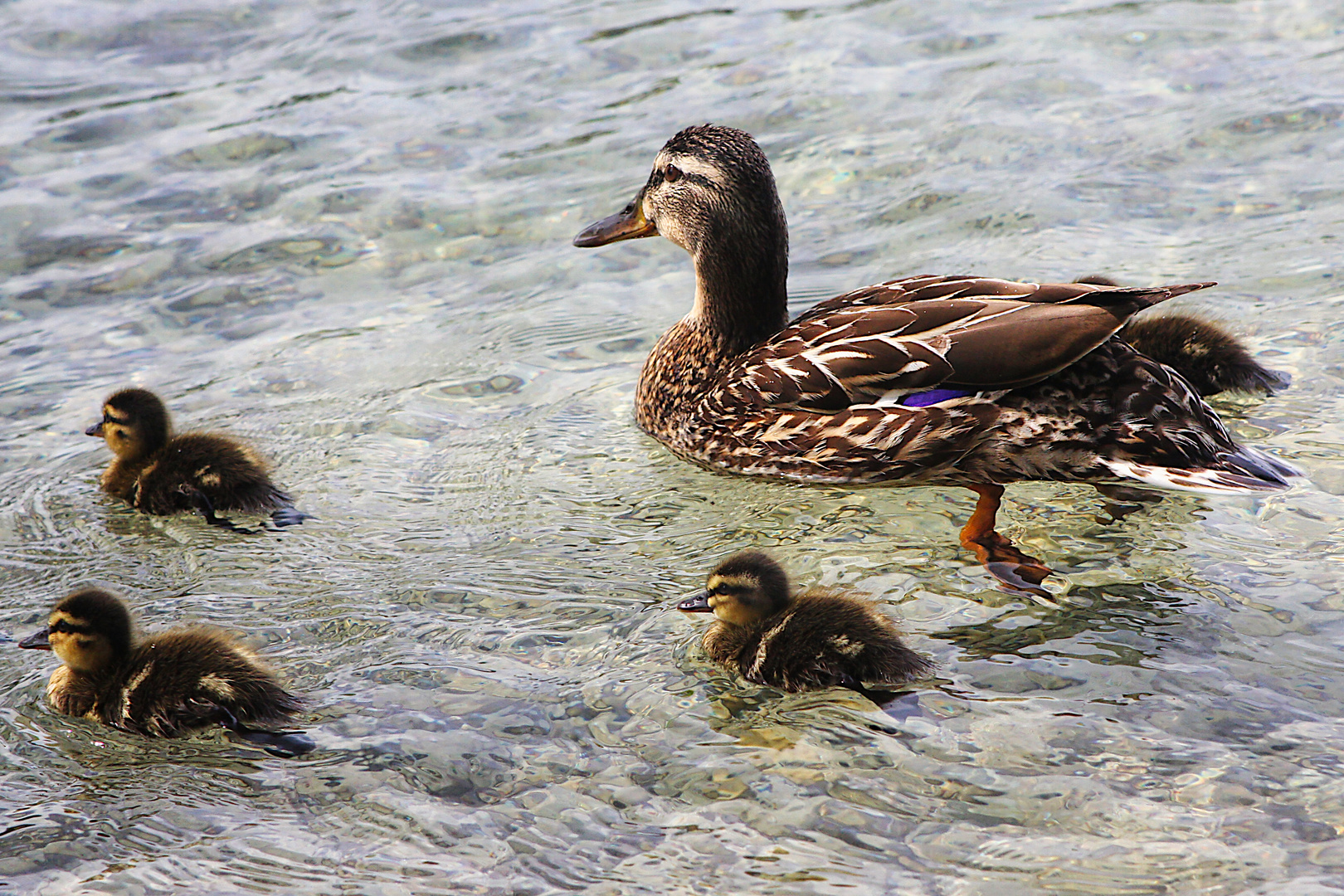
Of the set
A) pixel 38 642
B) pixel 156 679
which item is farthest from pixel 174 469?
pixel 156 679

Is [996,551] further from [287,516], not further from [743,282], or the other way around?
[287,516]

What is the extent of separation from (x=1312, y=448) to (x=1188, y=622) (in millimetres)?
1268

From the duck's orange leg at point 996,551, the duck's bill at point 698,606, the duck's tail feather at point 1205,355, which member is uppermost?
the duck's tail feather at point 1205,355

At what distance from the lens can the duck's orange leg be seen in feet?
13.7

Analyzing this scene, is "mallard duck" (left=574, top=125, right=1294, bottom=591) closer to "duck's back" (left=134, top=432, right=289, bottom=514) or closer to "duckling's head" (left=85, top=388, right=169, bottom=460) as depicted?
"duck's back" (left=134, top=432, right=289, bottom=514)

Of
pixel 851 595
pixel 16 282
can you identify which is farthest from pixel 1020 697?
pixel 16 282

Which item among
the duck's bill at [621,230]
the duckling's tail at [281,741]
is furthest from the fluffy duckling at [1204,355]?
the duckling's tail at [281,741]

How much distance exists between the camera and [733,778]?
11.3 feet

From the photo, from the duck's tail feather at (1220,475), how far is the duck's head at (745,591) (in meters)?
1.27

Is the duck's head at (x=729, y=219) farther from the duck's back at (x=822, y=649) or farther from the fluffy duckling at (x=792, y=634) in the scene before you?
the duck's back at (x=822, y=649)

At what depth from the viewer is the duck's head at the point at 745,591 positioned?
3887 mm

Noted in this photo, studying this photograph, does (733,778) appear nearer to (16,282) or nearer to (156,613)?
(156,613)

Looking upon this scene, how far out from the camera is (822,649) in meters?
3.74

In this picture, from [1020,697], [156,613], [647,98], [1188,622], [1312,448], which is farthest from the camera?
[647,98]
